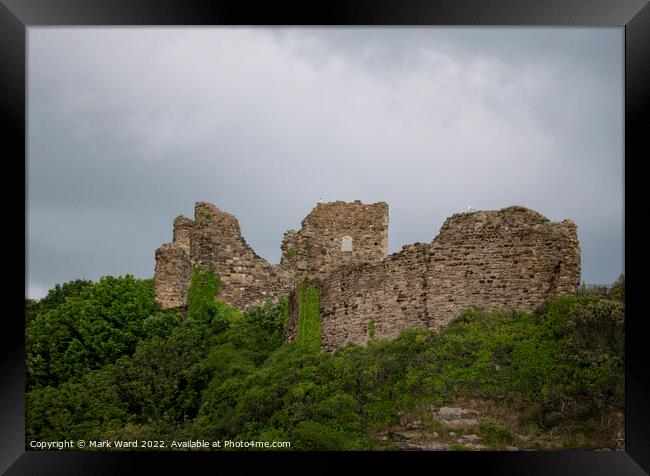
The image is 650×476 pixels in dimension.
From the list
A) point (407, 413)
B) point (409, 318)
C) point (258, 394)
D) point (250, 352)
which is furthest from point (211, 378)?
point (407, 413)

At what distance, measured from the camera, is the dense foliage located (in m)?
15.2

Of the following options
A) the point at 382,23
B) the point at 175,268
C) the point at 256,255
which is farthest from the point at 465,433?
the point at 175,268

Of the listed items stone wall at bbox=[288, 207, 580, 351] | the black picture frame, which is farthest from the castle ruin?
the black picture frame

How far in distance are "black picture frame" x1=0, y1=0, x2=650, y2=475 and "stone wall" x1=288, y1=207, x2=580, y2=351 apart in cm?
574

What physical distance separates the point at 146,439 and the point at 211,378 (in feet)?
11.5

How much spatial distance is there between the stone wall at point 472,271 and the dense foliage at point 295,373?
0.48 metres

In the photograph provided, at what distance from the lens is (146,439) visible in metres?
17.0

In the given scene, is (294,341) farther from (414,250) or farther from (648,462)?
(648,462)

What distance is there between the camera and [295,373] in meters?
18.1

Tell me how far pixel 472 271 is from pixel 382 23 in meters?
7.45

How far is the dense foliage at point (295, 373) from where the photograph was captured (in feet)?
49.8

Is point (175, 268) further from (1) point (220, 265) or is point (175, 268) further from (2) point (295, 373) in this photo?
(2) point (295, 373)

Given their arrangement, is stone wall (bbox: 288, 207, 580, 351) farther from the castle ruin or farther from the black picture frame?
the black picture frame

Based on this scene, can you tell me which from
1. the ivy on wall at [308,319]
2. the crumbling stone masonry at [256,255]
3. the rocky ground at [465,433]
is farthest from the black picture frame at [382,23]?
the crumbling stone masonry at [256,255]
